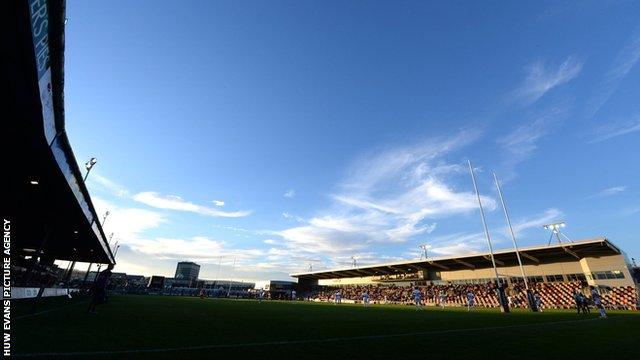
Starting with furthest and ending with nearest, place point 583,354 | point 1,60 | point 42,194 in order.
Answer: point 42,194
point 1,60
point 583,354

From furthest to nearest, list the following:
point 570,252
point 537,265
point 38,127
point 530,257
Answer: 1. point 537,265
2. point 530,257
3. point 570,252
4. point 38,127

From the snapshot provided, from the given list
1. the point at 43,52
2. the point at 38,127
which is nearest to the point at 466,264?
the point at 38,127

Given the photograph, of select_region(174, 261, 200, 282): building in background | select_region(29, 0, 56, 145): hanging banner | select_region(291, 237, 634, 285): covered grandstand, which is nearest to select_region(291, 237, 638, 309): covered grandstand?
select_region(291, 237, 634, 285): covered grandstand

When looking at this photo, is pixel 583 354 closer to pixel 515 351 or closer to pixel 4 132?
pixel 515 351

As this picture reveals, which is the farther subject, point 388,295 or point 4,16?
point 388,295

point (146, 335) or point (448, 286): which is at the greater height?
point (448, 286)

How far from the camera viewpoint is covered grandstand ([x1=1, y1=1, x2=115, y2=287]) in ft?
24.4

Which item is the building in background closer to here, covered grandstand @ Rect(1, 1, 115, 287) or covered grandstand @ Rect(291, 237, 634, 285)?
covered grandstand @ Rect(291, 237, 634, 285)

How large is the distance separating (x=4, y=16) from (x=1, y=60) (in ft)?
5.81

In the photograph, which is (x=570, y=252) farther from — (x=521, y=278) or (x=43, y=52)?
(x=43, y=52)

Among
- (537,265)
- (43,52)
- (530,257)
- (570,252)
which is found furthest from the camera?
(537,265)

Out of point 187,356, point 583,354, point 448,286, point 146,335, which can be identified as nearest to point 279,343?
point 187,356

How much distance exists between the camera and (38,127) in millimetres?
10836

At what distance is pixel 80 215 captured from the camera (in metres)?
23.2
